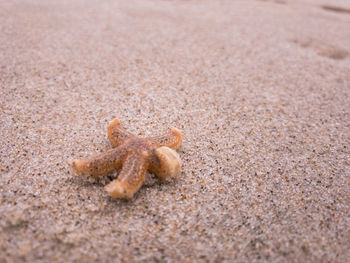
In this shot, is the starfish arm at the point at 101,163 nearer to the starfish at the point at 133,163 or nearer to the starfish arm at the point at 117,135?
the starfish at the point at 133,163

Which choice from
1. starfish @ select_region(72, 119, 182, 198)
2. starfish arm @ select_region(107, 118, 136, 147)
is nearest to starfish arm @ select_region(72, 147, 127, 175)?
starfish @ select_region(72, 119, 182, 198)

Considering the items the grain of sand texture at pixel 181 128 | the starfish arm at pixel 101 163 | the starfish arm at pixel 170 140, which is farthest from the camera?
the starfish arm at pixel 170 140

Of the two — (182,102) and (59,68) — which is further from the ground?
(59,68)

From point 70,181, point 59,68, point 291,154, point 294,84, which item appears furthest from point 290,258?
point 59,68

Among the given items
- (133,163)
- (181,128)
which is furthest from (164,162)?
(181,128)

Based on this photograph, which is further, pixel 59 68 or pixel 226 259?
pixel 59 68

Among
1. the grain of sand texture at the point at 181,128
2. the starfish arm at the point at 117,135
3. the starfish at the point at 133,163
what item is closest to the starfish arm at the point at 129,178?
the starfish at the point at 133,163

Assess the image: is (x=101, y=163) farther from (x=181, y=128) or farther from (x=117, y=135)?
(x=181, y=128)

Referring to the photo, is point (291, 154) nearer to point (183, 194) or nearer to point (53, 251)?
point (183, 194)
